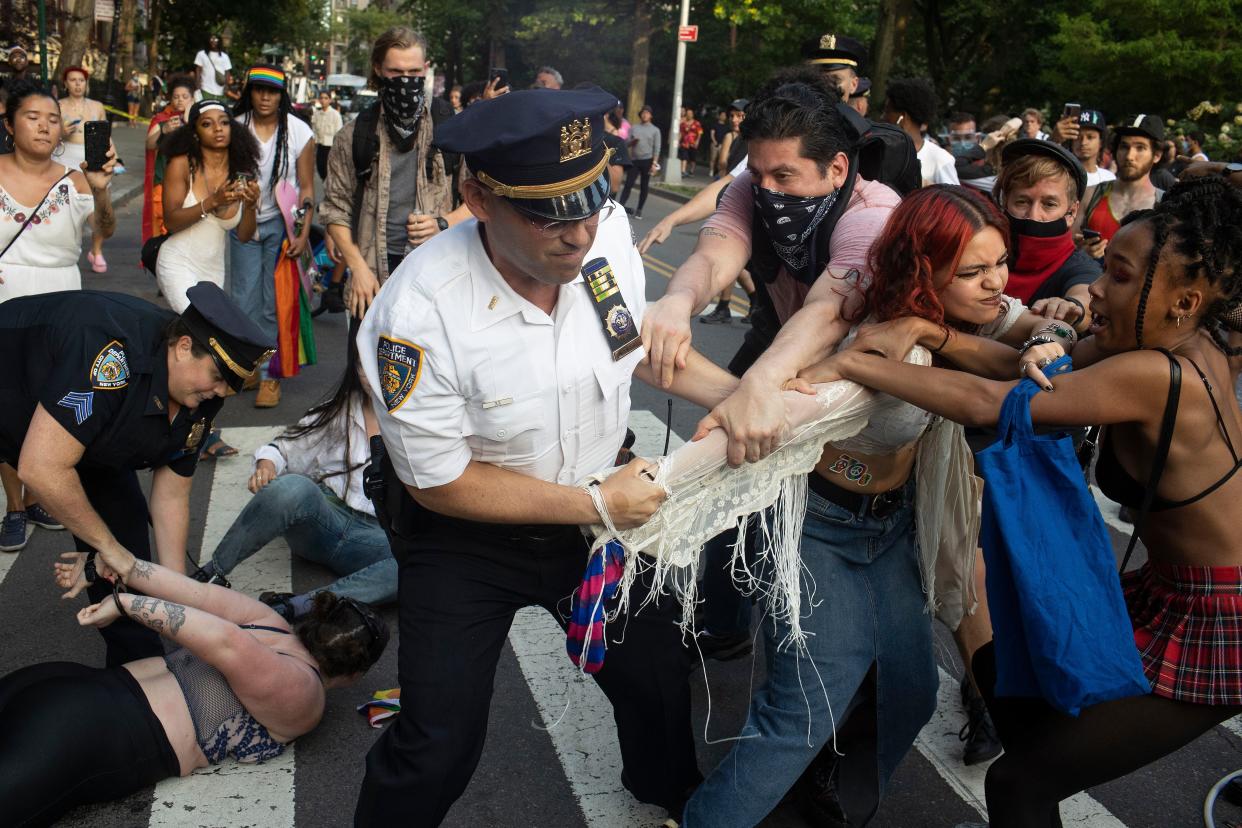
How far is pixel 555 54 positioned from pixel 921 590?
46306 millimetres

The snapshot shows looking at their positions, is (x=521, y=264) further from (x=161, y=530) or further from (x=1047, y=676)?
(x=161, y=530)

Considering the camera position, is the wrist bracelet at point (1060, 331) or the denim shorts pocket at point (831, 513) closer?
the wrist bracelet at point (1060, 331)

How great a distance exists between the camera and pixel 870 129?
3.49m

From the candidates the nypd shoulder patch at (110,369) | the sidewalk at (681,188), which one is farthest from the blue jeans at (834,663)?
the sidewalk at (681,188)

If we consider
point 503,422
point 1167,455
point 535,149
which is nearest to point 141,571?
point 503,422

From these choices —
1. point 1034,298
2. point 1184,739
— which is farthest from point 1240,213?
point 1034,298

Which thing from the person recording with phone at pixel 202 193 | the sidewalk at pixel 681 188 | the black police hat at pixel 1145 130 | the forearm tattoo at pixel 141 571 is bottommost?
the sidewalk at pixel 681 188

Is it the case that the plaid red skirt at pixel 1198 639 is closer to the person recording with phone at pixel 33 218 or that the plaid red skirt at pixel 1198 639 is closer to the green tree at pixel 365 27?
the person recording with phone at pixel 33 218

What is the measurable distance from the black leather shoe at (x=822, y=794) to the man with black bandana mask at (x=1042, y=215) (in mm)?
1658

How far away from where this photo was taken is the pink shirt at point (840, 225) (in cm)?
301

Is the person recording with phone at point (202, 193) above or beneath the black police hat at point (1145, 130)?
beneath

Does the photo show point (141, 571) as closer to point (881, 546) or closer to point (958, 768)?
point (881, 546)

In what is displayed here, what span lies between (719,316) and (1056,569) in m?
8.46

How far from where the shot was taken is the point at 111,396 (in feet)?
11.2
